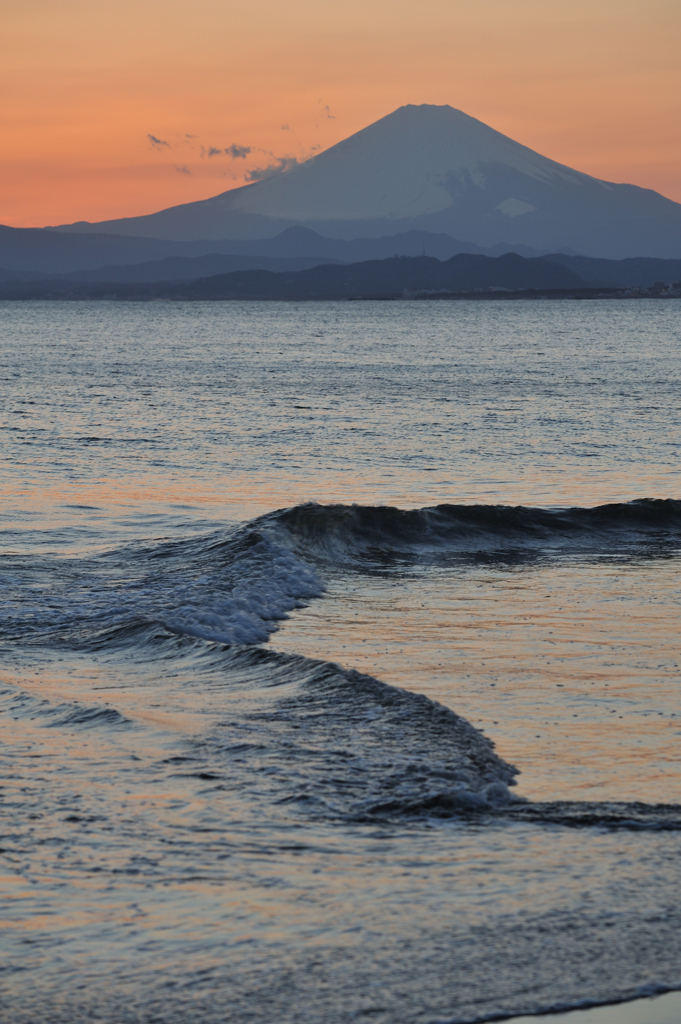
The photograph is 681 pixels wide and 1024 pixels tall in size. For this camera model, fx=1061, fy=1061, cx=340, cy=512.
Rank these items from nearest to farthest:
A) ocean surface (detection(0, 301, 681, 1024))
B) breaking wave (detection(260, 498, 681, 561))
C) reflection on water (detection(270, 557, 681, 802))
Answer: ocean surface (detection(0, 301, 681, 1024)) < reflection on water (detection(270, 557, 681, 802)) < breaking wave (detection(260, 498, 681, 561))

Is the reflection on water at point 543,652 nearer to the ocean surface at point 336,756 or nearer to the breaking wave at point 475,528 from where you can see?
the ocean surface at point 336,756

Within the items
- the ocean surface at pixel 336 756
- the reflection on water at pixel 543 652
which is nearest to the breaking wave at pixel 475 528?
the ocean surface at pixel 336 756

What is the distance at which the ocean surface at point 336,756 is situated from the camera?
195 inches

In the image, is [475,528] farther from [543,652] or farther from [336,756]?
[336,756]

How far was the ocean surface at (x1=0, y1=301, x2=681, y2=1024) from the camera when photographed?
4.96m

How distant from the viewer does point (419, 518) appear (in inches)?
758

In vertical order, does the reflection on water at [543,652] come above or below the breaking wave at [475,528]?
below

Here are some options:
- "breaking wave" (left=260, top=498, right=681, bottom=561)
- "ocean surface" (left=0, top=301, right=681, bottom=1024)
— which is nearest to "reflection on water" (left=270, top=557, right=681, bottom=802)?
"ocean surface" (left=0, top=301, right=681, bottom=1024)

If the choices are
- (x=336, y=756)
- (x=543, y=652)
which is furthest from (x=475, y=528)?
(x=336, y=756)

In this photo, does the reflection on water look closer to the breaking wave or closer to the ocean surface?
the ocean surface

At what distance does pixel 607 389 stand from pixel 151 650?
151 feet

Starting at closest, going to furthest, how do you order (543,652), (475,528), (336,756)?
(336,756)
(543,652)
(475,528)

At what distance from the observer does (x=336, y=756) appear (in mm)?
7738

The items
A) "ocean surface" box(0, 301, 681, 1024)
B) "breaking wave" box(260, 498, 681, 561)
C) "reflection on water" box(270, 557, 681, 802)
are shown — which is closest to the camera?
"ocean surface" box(0, 301, 681, 1024)
